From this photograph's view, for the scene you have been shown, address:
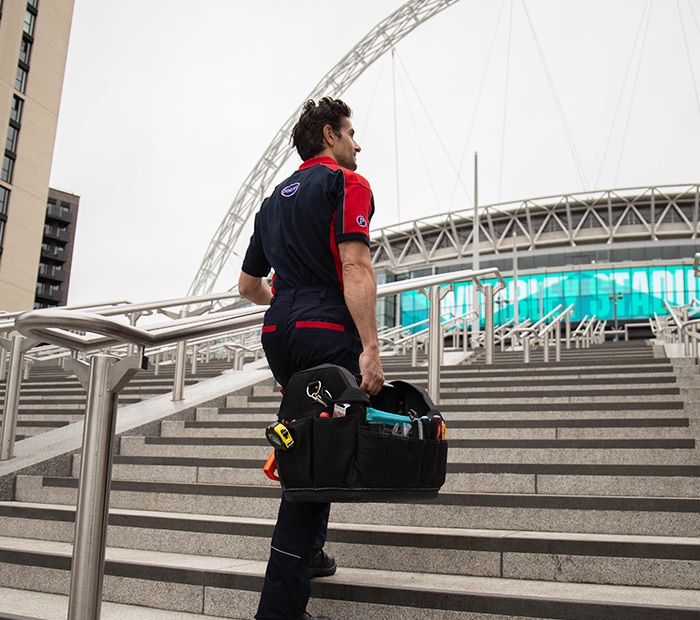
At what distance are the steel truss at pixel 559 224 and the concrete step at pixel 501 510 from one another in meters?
60.4

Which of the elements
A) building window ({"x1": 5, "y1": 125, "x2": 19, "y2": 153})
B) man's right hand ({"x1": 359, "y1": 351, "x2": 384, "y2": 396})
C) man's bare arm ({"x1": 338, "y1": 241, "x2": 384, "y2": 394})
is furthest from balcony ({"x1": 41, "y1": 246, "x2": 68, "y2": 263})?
man's right hand ({"x1": 359, "y1": 351, "x2": 384, "y2": 396})

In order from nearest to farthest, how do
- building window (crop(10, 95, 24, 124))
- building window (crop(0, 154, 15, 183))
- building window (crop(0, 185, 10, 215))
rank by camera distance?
building window (crop(0, 185, 10, 215)) < building window (crop(0, 154, 15, 183)) < building window (crop(10, 95, 24, 124))

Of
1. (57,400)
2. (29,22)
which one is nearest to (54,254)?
(29,22)

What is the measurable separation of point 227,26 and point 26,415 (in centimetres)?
2379

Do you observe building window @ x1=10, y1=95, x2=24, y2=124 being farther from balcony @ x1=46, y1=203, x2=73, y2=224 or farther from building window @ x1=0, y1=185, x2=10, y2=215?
balcony @ x1=46, y1=203, x2=73, y2=224

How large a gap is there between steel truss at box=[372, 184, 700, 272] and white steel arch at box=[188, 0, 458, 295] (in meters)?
25.1

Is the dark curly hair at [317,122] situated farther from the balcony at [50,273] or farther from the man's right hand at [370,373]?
the balcony at [50,273]

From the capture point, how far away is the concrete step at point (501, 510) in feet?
10.5

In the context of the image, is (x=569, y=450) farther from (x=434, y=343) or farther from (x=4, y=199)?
(x=4, y=199)

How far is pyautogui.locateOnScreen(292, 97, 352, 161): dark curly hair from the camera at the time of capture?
9.18ft

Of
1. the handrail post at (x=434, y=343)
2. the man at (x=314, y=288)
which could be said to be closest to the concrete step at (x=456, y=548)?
the man at (x=314, y=288)

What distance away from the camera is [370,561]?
3123mm

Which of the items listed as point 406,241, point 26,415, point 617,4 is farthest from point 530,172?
point 26,415

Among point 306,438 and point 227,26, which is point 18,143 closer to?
point 227,26
